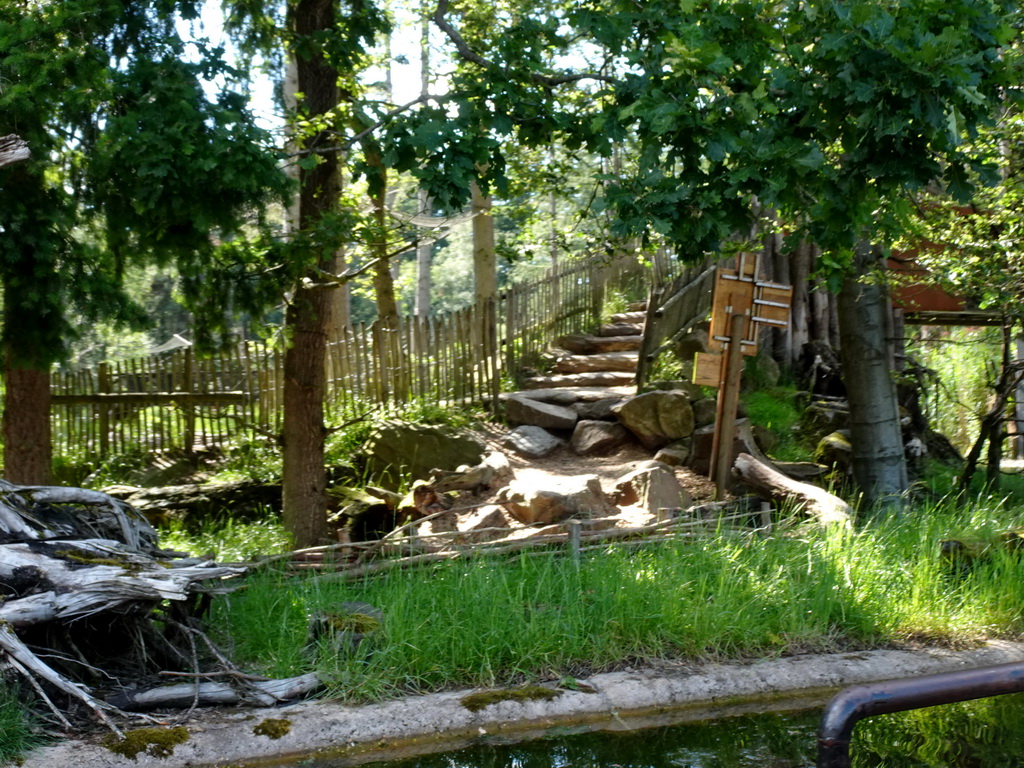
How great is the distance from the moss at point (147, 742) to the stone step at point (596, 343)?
1051cm

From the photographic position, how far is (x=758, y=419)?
1099 cm

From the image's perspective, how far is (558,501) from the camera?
8.27m

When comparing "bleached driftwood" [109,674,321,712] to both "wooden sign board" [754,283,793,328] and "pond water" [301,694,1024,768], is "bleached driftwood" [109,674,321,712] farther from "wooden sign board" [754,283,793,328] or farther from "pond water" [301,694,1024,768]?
"wooden sign board" [754,283,793,328]

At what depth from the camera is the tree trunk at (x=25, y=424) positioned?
8086 millimetres

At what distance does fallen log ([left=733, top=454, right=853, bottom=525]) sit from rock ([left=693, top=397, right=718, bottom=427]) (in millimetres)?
1302

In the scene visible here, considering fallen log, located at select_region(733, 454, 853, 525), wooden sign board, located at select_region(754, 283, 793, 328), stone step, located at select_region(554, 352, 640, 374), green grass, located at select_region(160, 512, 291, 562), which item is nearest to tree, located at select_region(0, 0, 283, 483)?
green grass, located at select_region(160, 512, 291, 562)

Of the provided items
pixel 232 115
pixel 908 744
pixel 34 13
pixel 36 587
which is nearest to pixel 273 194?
pixel 232 115

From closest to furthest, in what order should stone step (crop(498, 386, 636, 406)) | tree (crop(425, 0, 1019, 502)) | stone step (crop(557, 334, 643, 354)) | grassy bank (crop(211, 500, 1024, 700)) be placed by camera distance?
tree (crop(425, 0, 1019, 502)) → grassy bank (crop(211, 500, 1024, 700)) → stone step (crop(498, 386, 636, 406)) → stone step (crop(557, 334, 643, 354))

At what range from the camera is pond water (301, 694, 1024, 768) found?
14.8ft

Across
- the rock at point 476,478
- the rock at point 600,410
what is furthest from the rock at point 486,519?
the rock at point 600,410

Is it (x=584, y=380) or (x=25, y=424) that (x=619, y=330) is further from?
(x=25, y=424)

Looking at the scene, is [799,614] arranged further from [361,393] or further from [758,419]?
[361,393]

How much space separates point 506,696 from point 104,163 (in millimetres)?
4056

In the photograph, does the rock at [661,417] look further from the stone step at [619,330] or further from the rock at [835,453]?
the stone step at [619,330]
